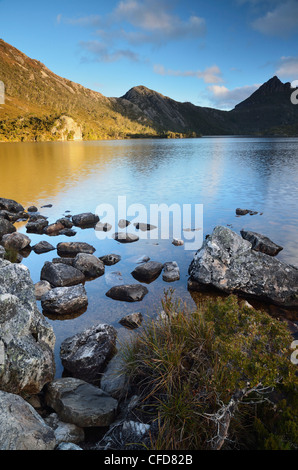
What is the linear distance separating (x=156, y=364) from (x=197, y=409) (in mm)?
1221

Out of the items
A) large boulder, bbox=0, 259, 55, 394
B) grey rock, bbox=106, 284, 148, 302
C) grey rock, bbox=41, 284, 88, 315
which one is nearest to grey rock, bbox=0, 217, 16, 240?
grey rock, bbox=41, 284, 88, 315

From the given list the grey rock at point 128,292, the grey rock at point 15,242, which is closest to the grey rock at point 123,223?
the grey rock at point 15,242

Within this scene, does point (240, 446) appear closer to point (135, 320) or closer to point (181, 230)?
point (135, 320)

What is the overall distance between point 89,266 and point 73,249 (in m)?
2.80

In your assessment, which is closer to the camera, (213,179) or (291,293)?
(291,293)

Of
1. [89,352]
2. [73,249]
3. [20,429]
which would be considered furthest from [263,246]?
[20,429]

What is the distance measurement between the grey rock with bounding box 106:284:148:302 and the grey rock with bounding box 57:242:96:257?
14.9 ft

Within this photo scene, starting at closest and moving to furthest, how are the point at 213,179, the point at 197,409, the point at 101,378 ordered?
the point at 197,409, the point at 101,378, the point at 213,179

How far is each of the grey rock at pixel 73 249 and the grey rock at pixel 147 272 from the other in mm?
3625

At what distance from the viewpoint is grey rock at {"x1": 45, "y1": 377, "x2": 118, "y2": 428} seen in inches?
197

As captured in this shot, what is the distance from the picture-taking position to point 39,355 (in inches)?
229

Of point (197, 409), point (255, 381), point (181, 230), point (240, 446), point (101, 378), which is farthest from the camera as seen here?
point (181, 230)

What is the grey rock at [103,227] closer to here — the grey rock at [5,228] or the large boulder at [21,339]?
the grey rock at [5,228]

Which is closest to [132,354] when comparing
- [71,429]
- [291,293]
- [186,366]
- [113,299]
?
[186,366]
